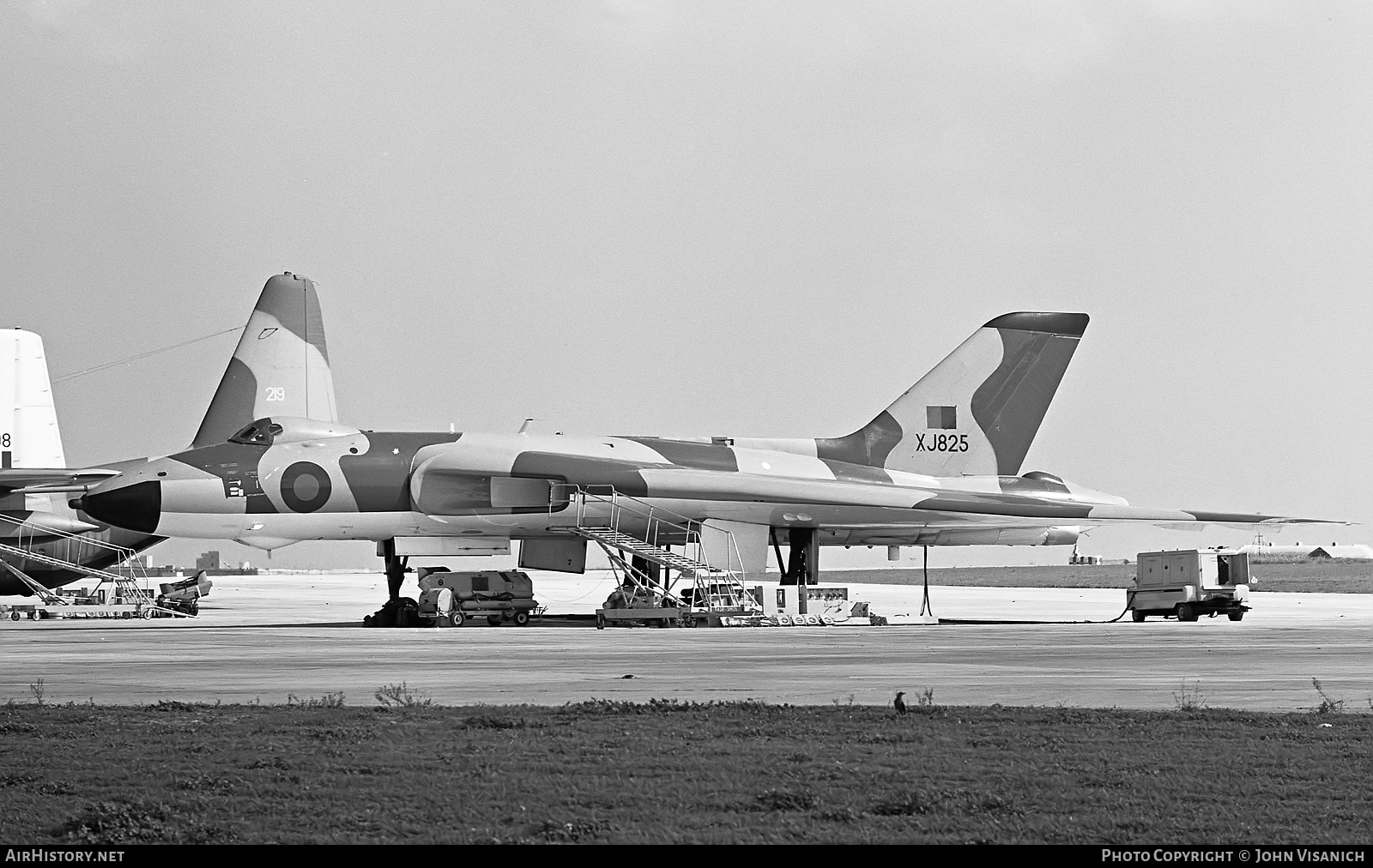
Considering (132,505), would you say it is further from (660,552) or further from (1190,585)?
(1190,585)

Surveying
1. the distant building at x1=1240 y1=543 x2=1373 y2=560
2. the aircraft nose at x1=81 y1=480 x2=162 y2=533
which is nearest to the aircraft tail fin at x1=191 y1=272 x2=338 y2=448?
the aircraft nose at x1=81 y1=480 x2=162 y2=533

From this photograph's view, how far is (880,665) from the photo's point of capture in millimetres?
17438

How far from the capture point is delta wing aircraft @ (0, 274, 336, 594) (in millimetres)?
43781

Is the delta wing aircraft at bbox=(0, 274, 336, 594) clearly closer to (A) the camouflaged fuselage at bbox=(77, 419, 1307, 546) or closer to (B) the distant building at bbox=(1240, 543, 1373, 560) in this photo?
(A) the camouflaged fuselage at bbox=(77, 419, 1307, 546)

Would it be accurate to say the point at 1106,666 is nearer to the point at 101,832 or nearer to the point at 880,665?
the point at 880,665

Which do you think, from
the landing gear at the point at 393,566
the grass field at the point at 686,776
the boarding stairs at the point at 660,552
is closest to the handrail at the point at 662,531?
the boarding stairs at the point at 660,552

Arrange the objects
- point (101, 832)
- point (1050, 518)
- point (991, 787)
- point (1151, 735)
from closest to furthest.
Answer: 1. point (101, 832)
2. point (991, 787)
3. point (1151, 735)
4. point (1050, 518)

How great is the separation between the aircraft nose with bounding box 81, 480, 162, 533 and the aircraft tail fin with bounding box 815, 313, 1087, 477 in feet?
52.9

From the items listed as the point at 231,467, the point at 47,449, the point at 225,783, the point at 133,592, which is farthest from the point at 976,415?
the point at 225,783

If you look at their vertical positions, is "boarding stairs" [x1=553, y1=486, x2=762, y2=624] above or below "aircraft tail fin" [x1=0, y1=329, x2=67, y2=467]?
below

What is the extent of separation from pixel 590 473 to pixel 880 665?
17372mm

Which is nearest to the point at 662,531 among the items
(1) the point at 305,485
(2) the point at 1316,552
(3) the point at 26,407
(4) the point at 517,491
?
(4) the point at 517,491

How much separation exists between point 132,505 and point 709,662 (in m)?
18.1

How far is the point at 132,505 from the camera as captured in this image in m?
32.1
